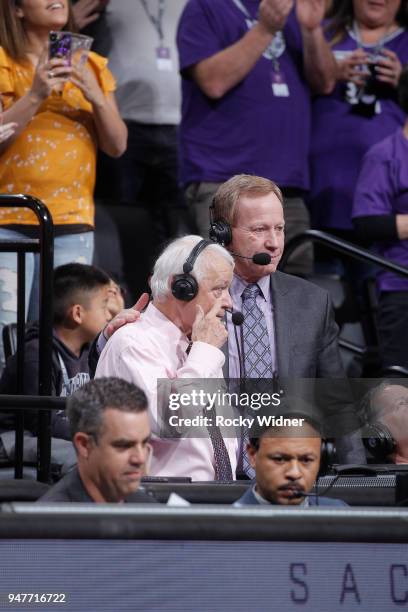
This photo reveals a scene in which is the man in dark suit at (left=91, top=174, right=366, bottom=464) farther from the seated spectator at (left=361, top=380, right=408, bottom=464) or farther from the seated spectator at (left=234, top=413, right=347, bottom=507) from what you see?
the seated spectator at (left=234, top=413, right=347, bottom=507)

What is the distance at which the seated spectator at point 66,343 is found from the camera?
15.5ft

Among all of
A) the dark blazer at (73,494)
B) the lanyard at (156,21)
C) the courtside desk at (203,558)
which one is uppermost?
the lanyard at (156,21)

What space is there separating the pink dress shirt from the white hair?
0.11 m

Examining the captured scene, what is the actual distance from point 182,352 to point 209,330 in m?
0.12

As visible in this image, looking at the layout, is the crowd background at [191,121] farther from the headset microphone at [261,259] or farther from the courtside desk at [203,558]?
the courtside desk at [203,558]

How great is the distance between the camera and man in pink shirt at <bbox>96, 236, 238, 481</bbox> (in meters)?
3.51

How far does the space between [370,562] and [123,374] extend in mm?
990

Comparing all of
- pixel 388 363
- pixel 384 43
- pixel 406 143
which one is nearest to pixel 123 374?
pixel 388 363

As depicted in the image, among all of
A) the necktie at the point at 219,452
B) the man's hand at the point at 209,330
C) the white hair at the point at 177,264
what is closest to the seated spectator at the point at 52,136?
the white hair at the point at 177,264

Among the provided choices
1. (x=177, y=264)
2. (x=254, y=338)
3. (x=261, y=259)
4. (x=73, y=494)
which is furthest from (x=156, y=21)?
(x=73, y=494)

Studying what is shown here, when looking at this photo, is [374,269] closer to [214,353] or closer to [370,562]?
[214,353]

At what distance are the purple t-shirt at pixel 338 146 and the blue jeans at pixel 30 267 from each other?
4.31 feet

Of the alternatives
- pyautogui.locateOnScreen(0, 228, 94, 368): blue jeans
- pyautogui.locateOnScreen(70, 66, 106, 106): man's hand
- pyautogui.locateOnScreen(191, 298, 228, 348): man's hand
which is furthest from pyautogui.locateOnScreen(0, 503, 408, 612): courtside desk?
pyautogui.locateOnScreen(70, 66, 106, 106): man's hand

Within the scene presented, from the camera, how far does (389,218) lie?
19.0 feet
